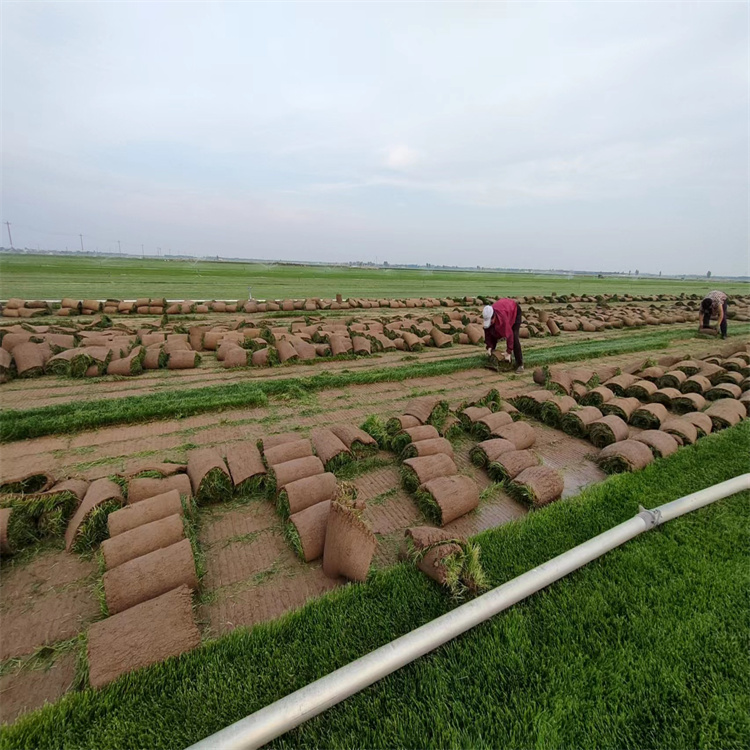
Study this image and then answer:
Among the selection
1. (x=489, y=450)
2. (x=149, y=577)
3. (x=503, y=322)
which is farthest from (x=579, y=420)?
(x=149, y=577)

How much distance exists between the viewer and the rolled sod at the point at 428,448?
4465mm

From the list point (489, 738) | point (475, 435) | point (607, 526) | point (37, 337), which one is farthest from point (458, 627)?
point (37, 337)

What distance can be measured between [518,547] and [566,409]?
3.50 m

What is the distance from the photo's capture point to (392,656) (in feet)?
6.60

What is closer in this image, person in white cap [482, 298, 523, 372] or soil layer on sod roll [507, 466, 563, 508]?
soil layer on sod roll [507, 466, 563, 508]

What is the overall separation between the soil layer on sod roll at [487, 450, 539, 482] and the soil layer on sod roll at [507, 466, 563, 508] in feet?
0.54

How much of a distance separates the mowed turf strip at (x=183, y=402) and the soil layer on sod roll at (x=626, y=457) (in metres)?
4.41

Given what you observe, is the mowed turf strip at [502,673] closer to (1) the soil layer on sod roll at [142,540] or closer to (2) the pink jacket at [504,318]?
(1) the soil layer on sod roll at [142,540]

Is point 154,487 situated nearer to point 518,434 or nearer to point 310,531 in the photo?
point 310,531

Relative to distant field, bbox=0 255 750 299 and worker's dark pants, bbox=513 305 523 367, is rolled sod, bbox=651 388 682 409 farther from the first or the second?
distant field, bbox=0 255 750 299

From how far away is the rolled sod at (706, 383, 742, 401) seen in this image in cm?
682

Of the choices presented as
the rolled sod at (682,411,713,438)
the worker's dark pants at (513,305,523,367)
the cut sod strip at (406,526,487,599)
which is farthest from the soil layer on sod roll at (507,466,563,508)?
the worker's dark pants at (513,305,523,367)

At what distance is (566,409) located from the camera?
5918mm

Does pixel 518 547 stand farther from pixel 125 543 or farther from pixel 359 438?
pixel 125 543
